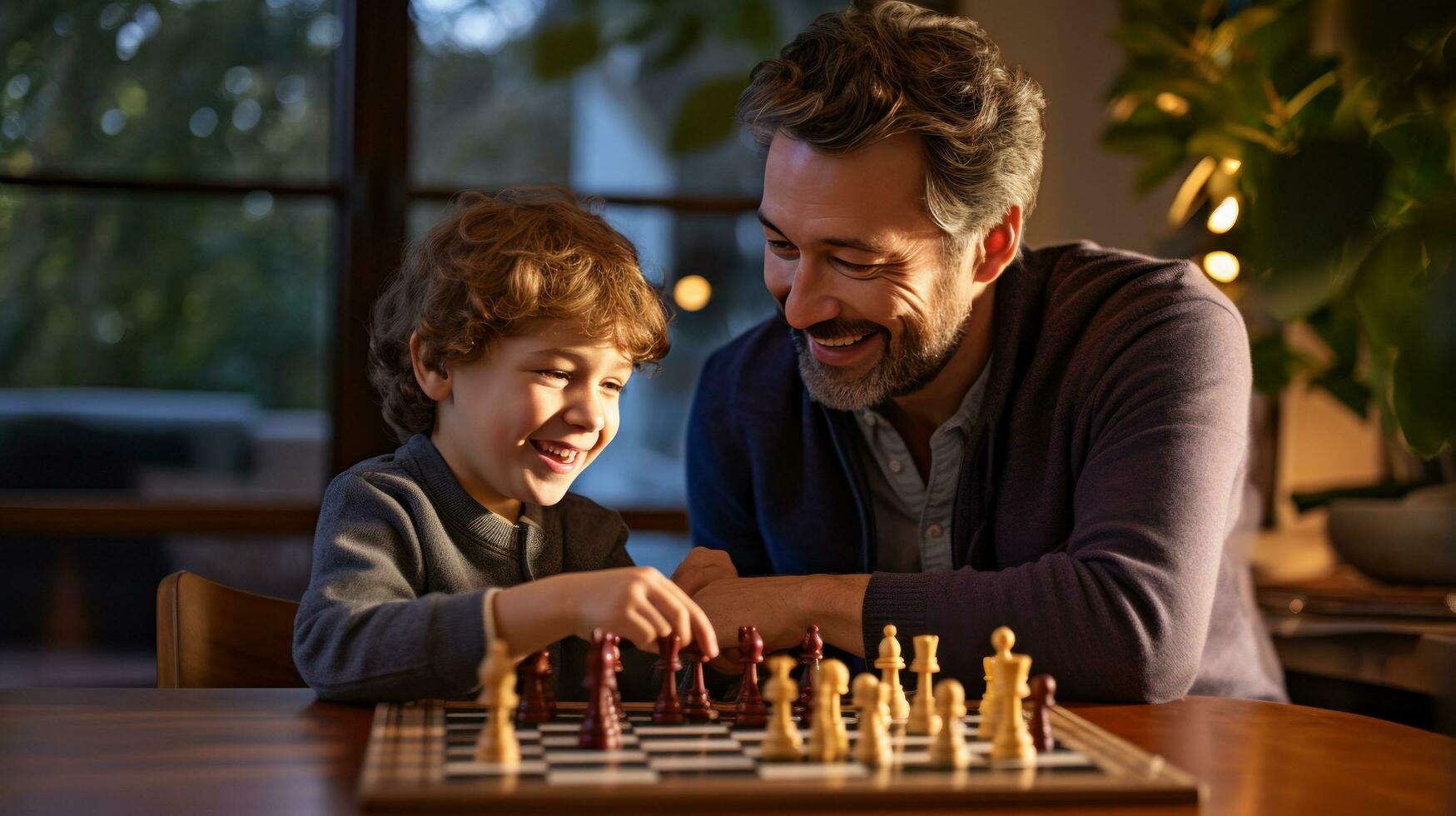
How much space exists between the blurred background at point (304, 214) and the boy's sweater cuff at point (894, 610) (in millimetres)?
1641

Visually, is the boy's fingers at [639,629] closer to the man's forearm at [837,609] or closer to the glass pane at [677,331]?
the man's forearm at [837,609]

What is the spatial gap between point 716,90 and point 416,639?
221 cm

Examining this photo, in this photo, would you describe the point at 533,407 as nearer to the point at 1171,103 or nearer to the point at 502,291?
the point at 502,291

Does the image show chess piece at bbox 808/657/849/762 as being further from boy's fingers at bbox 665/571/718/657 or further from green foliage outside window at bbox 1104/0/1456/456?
green foliage outside window at bbox 1104/0/1456/456

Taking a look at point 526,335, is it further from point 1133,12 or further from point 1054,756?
point 1133,12

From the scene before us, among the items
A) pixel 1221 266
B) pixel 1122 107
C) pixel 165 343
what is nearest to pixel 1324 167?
pixel 1221 266

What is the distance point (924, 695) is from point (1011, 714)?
15 cm

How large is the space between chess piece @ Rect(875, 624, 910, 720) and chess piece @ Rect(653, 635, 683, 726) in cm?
19

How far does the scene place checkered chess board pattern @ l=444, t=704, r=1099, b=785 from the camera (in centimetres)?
96

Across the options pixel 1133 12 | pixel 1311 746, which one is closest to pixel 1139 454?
pixel 1311 746

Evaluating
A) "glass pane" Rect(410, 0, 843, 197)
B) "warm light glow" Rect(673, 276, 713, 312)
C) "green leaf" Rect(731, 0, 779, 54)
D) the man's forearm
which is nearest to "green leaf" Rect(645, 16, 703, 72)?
"glass pane" Rect(410, 0, 843, 197)

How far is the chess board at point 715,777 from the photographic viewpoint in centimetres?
89

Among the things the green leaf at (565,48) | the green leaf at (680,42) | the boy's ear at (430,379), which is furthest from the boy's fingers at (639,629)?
the green leaf at (565,48)

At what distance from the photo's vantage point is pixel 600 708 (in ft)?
3.55
